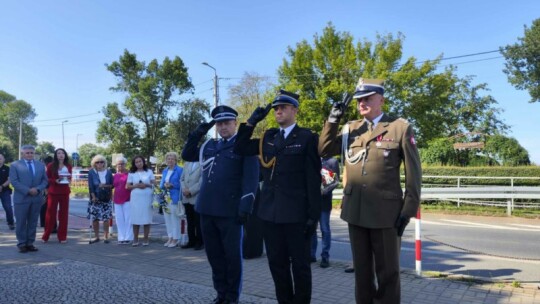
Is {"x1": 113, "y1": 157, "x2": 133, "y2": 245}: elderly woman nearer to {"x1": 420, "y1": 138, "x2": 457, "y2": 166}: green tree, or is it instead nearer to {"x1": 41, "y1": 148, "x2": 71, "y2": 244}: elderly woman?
{"x1": 41, "y1": 148, "x2": 71, "y2": 244}: elderly woman

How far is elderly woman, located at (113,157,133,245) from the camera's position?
28.8ft

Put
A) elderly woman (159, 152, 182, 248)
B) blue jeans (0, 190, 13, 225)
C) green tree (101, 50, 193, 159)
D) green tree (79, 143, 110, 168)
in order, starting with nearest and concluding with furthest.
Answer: elderly woman (159, 152, 182, 248) < blue jeans (0, 190, 13, 225) < green tree (101, 50, 193, 159) < green tree (79, 143, 110, 168)

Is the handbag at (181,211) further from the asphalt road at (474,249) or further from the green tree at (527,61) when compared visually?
the green tree at (527,61)

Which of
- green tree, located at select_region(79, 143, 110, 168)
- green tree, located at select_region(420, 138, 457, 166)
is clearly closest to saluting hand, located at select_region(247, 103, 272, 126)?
green tree, located at select_region(420, 138, 457, 166)

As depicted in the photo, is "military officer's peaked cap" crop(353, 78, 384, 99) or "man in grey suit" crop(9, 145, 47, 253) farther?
"man in grey suit" crop(9, 145, 47, 253)

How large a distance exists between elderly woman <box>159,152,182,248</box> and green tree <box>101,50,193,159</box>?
31.5 m

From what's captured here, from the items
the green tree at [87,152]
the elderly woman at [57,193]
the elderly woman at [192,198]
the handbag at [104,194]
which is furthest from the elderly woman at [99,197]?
the green tree at [87,152]

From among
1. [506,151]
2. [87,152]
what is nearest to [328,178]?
[506,151]

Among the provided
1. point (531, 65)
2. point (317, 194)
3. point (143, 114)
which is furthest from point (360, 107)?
point (143, 114)

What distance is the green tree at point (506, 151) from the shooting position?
2392 centimetres

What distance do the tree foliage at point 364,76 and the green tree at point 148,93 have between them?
553 inches

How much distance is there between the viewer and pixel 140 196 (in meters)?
8.63

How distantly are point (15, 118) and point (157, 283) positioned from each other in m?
104

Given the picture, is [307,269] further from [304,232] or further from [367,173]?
[367,173]
